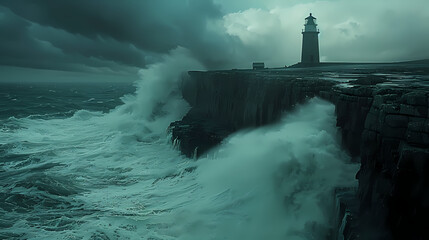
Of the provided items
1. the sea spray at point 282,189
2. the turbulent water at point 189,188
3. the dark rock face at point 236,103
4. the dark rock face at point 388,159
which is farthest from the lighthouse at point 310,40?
the dark rock face at point 388,159

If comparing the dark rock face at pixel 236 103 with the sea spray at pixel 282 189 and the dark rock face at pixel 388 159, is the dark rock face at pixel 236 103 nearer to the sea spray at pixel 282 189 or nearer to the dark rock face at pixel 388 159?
the sea spray at pixel 282 189

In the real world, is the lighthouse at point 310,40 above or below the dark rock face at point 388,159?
above

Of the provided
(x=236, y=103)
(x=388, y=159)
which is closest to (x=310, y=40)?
(x=236, y=103)

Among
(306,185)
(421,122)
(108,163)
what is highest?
(421,122)

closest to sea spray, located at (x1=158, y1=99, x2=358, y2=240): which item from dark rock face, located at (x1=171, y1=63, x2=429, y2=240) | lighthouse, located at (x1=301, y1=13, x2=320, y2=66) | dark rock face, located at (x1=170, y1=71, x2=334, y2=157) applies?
dark rock face, located at (x1=171, y1=63, x2=429, y2=240)

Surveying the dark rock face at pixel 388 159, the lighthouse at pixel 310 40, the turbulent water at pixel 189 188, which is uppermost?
the lighthouse at pixel 310 40

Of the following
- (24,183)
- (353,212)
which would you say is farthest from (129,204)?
(353,212)

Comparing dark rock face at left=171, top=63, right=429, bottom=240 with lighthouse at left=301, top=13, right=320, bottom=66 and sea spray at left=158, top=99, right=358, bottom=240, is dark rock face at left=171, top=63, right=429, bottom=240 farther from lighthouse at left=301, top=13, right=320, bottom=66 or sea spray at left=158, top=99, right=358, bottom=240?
lighthouse at left=301, top=13, right=320, bottom=66

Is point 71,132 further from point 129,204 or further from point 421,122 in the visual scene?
point 421,122
